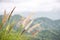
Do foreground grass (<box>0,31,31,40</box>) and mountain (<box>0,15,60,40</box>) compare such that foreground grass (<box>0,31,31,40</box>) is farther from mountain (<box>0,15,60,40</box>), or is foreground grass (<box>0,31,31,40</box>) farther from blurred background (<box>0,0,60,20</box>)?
blurred background (<box>0,0,60,20</box>)

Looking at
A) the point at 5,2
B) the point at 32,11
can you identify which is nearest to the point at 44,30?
the point at 32,11

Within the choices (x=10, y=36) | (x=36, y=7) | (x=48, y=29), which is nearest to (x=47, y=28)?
(x=48, y=29)

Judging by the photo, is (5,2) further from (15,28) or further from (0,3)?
(15,28)

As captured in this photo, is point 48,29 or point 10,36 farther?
point 48,29

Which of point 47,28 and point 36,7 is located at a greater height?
point 36,7

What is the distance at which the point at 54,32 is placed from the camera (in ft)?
6.49

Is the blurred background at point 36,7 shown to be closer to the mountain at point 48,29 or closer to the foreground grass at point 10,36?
the mountain at point 48,29

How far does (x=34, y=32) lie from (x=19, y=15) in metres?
0.27

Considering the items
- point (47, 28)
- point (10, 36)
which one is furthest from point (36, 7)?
point (10, 36)

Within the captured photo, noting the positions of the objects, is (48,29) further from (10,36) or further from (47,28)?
(10,36)

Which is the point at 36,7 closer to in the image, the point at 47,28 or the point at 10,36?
the point at 47,28

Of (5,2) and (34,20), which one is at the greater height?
(5,2)

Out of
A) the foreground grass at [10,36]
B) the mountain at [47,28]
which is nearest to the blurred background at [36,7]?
the mountain at [47,28]

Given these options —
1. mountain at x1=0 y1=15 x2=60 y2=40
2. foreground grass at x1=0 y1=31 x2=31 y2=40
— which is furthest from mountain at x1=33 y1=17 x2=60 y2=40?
foreground grass at x1=0 y1=31 x2=31 y2=40
